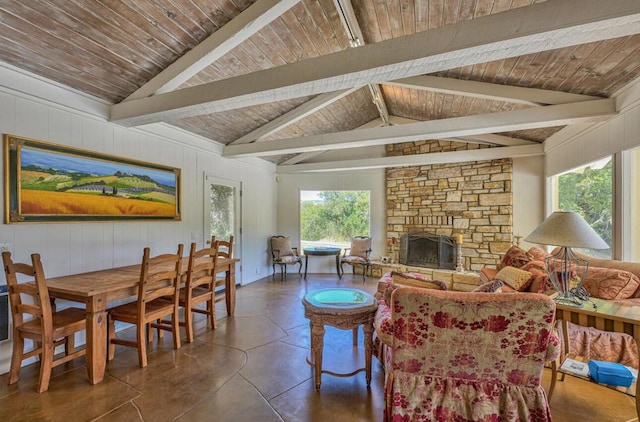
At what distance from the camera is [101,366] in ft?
7.64

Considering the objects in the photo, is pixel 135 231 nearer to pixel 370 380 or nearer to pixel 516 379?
pixel 370 380

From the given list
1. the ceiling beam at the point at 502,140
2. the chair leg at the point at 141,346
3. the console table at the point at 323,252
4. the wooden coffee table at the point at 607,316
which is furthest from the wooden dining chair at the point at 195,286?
the ceiling beam at the point at 502,140

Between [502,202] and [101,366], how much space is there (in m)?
6.17

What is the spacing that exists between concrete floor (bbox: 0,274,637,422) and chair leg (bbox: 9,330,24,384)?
0.07 meters

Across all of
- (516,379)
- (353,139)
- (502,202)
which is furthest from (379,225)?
(516,379)

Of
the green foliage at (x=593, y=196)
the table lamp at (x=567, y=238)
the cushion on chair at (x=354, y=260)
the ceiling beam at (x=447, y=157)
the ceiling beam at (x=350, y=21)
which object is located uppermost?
the ceiling beam at (x=350, y=21)

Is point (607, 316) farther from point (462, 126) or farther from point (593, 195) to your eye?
point (593, 195)

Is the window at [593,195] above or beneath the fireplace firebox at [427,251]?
above

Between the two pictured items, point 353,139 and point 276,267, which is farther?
point 276,267

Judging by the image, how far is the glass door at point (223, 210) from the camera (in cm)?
477

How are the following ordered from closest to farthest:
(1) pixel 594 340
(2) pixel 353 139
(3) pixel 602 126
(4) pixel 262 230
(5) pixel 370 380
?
(5) pixel 370 380
(1) pixel 594 340
(3) pixel 602 126
(2) pixel 353 139
(4) pixel 262 230

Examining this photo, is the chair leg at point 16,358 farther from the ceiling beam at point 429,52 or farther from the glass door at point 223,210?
the glass door at point 223,210

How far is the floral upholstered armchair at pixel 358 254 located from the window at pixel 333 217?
0.36 meters

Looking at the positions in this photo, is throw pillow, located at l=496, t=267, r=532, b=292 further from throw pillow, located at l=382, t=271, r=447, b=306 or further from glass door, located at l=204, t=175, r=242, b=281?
glass door, located at l=204, t=175, r=242, b=281
